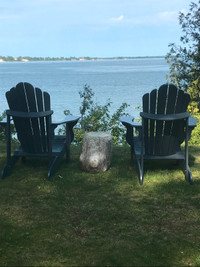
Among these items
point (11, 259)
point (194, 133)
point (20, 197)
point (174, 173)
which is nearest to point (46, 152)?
point (20, 197)

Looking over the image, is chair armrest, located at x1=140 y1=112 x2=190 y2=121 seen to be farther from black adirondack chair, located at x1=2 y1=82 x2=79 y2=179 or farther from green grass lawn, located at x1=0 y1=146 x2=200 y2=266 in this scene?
black adirondack chair, located at x1=2 y1=82 x2=79 y2=179

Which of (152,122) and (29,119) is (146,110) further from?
(29,119)

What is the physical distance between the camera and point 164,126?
4512mm

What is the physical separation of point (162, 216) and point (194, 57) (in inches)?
283

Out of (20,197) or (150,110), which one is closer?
(20,197)

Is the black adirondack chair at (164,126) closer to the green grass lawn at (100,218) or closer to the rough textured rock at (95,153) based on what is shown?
the green grass lawn at (100,218)

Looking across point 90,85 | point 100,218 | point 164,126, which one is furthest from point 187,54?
point 90,85

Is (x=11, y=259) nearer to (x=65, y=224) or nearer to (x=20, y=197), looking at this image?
(x=65, y=224)

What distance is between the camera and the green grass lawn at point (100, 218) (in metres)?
2.71

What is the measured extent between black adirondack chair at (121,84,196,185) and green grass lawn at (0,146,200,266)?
0.27 metres

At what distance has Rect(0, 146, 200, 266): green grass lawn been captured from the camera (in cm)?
271

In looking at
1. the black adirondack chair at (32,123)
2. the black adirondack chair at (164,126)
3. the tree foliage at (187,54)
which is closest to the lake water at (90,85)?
the tree foliage at (187,54)

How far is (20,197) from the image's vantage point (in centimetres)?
394

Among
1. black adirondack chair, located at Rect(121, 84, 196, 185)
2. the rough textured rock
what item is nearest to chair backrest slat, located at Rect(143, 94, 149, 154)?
black adirondack chair, located at Rect(121, 84, 196, 185)
